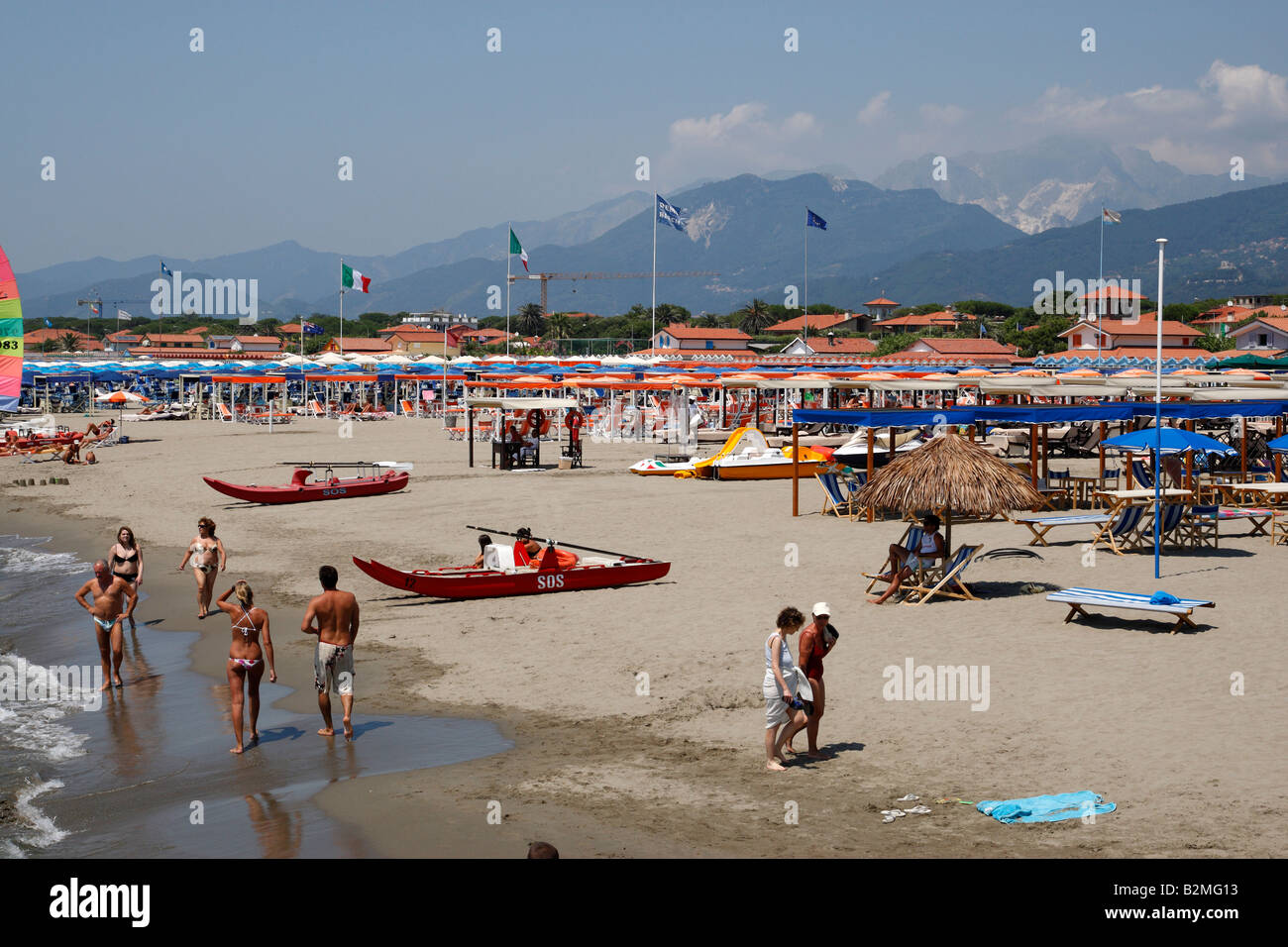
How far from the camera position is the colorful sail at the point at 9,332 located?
14172 millimetres

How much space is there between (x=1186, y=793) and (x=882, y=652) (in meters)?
4.19

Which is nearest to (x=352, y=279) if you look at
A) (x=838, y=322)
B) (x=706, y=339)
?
(x=706, y=339)

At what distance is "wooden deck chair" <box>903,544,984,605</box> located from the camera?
44.1ft

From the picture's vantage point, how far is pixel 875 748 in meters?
8.62

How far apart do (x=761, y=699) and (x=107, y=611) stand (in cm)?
643

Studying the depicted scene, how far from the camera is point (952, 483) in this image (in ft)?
46.2

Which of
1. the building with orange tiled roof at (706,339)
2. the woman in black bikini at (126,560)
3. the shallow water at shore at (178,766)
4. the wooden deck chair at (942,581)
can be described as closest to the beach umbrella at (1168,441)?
the wooden deck chair at (942,581)

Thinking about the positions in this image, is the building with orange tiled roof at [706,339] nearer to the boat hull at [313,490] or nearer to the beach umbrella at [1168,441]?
the boat hull at [313,490]

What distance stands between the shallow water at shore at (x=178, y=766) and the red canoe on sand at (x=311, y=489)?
12.2 metres

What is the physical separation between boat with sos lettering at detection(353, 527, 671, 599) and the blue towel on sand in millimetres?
8251
